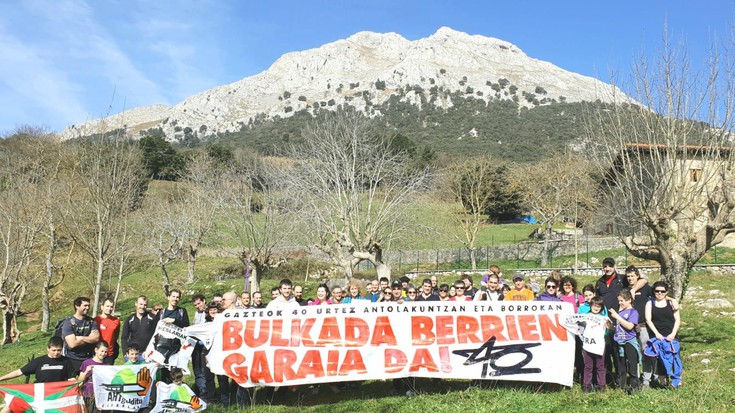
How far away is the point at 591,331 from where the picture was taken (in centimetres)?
723

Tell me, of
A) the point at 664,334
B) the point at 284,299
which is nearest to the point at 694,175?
the point at 664,334

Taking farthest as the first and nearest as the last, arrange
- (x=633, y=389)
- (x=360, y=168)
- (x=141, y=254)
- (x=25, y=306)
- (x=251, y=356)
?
(x=141, y=254) < (x=25, y=306) < (x=360, y=168) < (x=251, y=356) < (x=633, y=389)

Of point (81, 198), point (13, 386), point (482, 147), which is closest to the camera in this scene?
point (13, 386)

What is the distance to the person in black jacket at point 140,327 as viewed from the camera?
25.0 feet

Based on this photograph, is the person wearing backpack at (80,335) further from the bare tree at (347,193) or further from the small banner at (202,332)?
the bare tree at (347,193)

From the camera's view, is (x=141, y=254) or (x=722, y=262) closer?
(x=722, y=262)

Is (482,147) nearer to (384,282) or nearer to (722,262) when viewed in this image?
(722,262)

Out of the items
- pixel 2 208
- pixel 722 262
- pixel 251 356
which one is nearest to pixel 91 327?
pixel 251 356

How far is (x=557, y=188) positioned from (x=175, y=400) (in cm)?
3244

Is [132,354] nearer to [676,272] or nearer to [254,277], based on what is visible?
[676,272]

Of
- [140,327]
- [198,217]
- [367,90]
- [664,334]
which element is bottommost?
[664,334]

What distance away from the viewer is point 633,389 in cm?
697

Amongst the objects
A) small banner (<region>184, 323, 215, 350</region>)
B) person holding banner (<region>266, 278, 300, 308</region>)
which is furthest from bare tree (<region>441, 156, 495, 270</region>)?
small banner (<region>184, 323, 215, 350</region>)

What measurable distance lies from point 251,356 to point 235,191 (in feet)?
75.8
